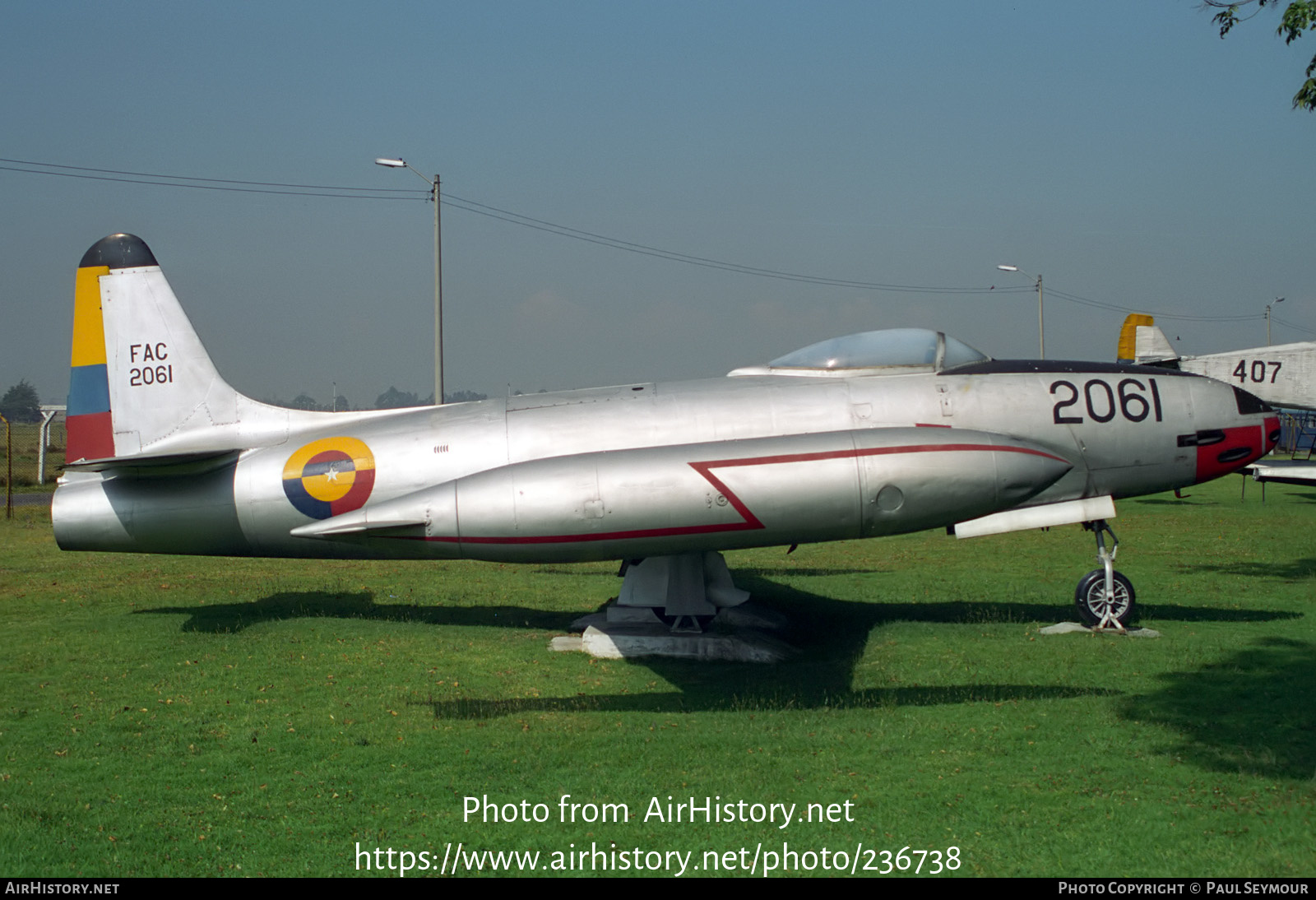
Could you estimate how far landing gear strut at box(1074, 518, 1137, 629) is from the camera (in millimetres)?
11273

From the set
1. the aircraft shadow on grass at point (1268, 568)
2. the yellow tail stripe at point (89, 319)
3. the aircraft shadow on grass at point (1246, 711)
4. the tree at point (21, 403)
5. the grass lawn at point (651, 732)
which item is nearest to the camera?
the grass lawn at point (651, 732)

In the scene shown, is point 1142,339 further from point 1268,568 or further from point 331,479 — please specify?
point 331,479

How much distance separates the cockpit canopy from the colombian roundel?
4.45 m

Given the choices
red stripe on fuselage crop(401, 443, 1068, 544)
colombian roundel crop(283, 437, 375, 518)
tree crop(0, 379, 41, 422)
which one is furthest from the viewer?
tree crop(0, 379, 41, 422)

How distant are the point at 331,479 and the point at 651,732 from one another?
5.10 meters

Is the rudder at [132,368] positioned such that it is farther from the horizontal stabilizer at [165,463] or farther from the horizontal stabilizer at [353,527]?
the horizontal stabilizer at [353,527]

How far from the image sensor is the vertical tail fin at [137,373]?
479 inches

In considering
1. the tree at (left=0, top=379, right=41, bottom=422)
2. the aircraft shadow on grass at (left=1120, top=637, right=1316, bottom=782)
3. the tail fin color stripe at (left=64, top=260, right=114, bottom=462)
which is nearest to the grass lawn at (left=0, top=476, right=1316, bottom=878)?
the aircraft shadow on grass at (left=1120, top=637, right=1316, bottom=782)

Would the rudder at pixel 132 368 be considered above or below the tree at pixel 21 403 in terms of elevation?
below

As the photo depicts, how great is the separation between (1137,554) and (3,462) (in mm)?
51647

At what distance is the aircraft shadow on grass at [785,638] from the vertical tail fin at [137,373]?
2.42 metres

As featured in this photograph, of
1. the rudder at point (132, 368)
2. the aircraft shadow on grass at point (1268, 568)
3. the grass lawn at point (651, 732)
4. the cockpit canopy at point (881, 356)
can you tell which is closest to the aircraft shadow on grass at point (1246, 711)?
the grass lawn at point (651, 732)

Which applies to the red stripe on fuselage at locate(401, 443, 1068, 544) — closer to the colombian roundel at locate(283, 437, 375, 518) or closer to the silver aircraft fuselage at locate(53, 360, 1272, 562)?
the silver aircraft fuselage at locate(53, 360, 1272, 562)

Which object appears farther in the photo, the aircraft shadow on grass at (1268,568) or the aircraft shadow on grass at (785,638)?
the aircraft shadow on grass at (1268,568)
